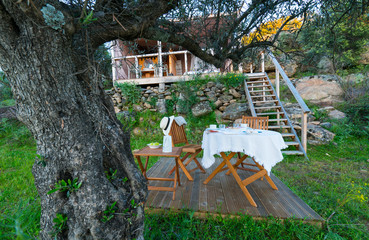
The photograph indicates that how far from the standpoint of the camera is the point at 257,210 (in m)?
1.96

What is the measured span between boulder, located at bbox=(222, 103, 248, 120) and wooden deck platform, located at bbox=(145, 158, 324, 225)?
3183mm

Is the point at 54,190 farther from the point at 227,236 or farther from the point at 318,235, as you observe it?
the point at 318,235

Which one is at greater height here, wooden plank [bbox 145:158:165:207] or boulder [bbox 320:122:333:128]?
boulder [bbox 320:122:333:128]

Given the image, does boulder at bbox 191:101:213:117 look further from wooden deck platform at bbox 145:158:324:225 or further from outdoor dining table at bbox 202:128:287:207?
outdoor dining table at bbox 202:128:287:207

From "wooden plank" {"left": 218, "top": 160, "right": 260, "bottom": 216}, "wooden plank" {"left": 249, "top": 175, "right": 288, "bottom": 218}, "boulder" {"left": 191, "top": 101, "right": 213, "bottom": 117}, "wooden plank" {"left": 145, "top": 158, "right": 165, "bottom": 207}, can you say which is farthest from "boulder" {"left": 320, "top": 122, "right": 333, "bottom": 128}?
"wooden plank" {"left": 145, "top": 158, "right": 165, "bottom": 207}

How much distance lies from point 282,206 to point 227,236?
857 mm

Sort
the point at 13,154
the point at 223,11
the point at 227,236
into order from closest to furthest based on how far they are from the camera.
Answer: the point at 227,236 → the point at 223,11 → the point at 13,154

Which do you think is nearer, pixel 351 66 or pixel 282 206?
pixel 282 206

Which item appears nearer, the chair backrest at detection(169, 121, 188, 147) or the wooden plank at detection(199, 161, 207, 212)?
the wooden plank at detection(199, 161, 207, 212)

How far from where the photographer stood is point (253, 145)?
89.1 inches

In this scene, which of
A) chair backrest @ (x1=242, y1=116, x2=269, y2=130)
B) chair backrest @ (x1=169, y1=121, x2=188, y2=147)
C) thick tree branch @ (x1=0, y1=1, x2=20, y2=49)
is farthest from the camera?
chair backrest @ (x1=242, y1=116, x2=269, y2=130)

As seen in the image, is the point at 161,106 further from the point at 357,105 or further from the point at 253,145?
the point at 357,105

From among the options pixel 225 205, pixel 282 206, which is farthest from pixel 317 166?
pixel 225 205

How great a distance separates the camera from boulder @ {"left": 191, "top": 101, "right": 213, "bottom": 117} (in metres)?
6.11
